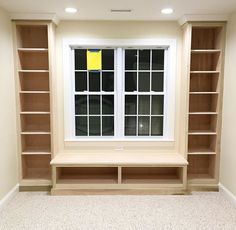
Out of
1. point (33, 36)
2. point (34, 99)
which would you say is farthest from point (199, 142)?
point (33, 36)

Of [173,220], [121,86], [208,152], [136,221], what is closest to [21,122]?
[121,86]

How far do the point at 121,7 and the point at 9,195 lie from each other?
292 centimetres

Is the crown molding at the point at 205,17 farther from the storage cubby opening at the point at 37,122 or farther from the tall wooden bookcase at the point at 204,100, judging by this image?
the storage cubby opening at the point at 37,122

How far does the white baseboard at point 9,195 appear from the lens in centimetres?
305

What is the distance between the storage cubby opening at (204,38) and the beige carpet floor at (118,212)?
88.9 inches

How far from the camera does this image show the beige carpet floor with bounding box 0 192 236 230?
266cm

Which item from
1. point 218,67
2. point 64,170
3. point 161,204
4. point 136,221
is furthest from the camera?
point 64,170

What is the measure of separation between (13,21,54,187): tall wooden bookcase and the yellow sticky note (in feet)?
2.10

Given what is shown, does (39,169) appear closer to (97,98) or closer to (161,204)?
(97,98)

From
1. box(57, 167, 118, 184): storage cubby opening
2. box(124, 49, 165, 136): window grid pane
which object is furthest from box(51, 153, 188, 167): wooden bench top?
box(124, 49, 165, 136): window grid pane

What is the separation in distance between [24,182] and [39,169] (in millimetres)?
358

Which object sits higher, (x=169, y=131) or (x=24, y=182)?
(x=169, y=131)

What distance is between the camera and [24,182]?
11.7ft

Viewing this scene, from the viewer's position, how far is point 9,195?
3.25 meters
